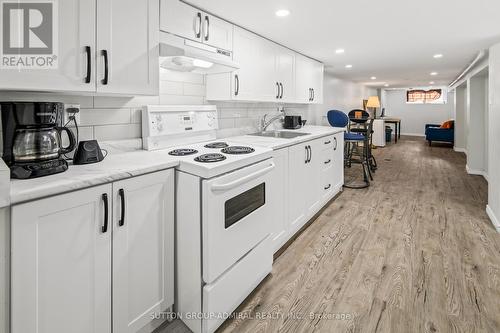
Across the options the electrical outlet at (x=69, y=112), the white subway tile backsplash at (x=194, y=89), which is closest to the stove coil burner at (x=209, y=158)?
the electrical outlet at (x=69, y=112)

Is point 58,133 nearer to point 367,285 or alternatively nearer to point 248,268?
point 248,268

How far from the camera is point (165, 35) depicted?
195cm

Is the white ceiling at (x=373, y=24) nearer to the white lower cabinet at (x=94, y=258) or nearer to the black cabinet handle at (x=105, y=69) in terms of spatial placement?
the black cabinet handle at (x=105, y=69)

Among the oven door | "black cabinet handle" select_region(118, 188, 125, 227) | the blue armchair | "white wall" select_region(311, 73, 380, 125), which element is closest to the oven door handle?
the oven door

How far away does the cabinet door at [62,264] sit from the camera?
41.4 inches

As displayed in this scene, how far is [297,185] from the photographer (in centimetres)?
281

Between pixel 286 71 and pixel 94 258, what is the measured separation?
9.93ft

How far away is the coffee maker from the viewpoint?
4.14ft

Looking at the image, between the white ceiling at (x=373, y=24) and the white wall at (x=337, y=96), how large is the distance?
1.88 m

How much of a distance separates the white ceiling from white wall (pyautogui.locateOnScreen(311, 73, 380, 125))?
1.88 meters

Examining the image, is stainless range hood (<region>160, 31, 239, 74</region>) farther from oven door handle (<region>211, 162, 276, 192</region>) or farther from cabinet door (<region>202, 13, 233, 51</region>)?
oven door handle (<region>211, 162, 276, 192</region>)

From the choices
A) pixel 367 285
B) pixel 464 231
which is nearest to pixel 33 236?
pixel 367 285

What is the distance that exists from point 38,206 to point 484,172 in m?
6.63

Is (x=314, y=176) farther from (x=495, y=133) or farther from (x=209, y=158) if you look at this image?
(x=495, y=133)
